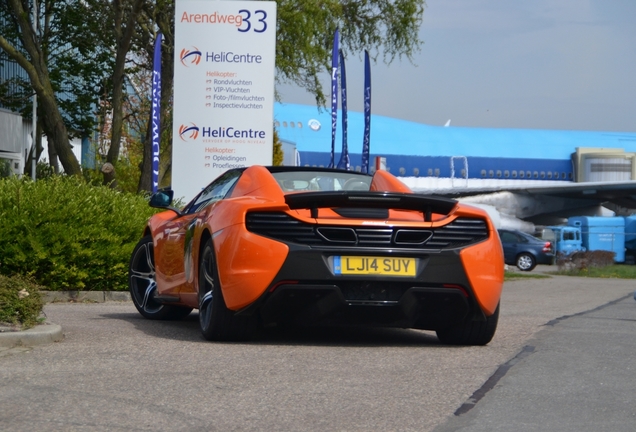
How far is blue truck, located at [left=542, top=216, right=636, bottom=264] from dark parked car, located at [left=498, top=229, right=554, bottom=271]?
12.7 ft

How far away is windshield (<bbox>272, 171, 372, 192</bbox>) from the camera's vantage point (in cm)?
751

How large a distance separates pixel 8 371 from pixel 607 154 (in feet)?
184

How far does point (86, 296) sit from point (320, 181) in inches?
177

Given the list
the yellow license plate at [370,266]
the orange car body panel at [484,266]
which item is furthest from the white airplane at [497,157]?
the yellow license plate at [370,266]

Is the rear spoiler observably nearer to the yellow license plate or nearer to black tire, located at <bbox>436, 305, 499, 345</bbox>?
the yellow license plate

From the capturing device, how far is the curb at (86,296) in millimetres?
11008

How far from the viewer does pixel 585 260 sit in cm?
2927

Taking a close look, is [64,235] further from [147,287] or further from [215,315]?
[215,315]

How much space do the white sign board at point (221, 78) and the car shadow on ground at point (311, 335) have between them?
7789mm

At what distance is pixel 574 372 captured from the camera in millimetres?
5965

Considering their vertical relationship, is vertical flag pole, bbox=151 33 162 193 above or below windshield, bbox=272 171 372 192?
above

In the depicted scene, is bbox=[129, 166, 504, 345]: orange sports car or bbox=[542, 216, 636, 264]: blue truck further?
bbox=[542, 216, 636, 264]: blue truck

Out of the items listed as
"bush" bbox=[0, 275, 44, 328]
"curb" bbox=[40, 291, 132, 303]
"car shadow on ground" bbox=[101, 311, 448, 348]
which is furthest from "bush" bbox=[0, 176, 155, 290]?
"bush" bbox=[0, 275, 44, 328]

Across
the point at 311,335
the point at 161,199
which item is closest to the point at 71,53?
the point at 161,199
